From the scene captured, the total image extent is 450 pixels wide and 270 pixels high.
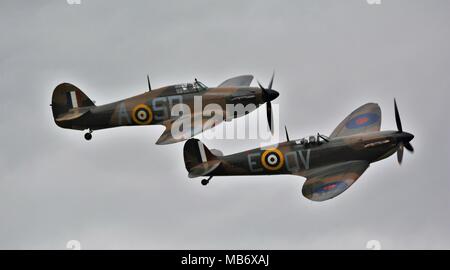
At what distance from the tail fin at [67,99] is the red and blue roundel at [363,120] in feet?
30.0

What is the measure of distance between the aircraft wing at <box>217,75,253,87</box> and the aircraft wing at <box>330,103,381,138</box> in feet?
13.7

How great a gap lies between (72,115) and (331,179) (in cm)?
969

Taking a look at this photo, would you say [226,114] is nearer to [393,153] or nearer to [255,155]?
[255,155]

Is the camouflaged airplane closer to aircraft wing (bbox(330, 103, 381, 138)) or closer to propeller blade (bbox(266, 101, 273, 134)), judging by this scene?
propeller blade (bbox(266, 101, 273, 134))

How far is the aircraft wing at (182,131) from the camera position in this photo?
3975cm

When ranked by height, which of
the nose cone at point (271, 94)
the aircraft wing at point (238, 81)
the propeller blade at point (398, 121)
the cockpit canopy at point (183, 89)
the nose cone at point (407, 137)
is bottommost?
the nose cone at point (407, 137)

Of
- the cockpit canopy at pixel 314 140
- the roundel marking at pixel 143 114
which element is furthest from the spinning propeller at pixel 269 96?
the roundel marking at pixel 143 114

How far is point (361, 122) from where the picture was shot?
138 feet

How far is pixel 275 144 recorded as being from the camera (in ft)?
130

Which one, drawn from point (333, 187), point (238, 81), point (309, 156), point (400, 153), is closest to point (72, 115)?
point (238, 81)

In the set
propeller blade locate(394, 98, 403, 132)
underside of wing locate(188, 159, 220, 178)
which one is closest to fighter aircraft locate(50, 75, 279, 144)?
underside of wing locate(188, 159, 220, 178)

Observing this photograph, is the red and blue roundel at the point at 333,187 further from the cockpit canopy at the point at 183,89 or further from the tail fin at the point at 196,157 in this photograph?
the cockpit canopy at the point at 183,89

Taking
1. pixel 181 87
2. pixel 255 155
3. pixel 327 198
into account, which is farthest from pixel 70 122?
pixel 327 198

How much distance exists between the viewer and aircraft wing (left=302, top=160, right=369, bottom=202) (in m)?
37.6
